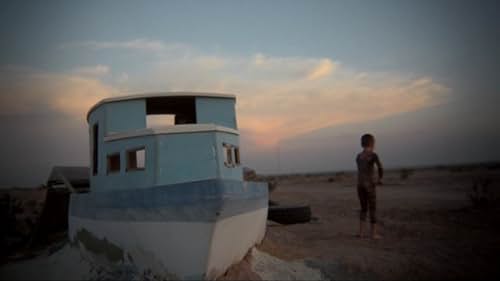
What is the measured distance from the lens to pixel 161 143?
6445 mm

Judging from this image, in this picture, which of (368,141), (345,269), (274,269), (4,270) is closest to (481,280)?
(345,269)

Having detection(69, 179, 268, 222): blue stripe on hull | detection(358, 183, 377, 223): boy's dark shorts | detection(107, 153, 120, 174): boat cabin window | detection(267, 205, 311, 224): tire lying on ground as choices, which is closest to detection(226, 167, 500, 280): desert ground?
detection(267, 205, 311, 224): tire lying on ground

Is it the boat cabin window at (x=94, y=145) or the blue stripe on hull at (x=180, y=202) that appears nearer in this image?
the blue stripe on hull at (x=180, y=202)

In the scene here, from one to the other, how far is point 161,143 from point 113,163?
1587mm

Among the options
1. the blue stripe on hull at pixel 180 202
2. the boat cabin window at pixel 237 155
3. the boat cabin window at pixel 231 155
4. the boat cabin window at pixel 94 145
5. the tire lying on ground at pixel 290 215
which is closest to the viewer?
the blue stripe on hull at pixel 180 202

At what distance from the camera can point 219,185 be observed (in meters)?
5.40

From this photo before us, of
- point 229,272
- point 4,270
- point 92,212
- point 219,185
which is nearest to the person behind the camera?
point 219,185

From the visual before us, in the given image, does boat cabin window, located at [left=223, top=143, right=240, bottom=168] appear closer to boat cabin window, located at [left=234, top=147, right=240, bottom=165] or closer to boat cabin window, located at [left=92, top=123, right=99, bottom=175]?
boat cabin window, located at [left=234, top=147, right=240, bottom=165]

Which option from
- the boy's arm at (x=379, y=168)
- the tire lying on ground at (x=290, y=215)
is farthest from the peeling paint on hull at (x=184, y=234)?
the tire lying on ground at (x=290, y=215)

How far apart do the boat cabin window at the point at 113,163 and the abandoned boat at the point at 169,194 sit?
0.06 feet

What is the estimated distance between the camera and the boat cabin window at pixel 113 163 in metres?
7.20

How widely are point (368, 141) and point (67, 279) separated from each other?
6.55m

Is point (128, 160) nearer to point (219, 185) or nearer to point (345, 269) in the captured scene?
point (219, 185)

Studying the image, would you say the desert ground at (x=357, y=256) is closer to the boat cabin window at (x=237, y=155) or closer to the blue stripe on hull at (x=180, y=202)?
the blue stripe on hull at (x=180, y=202)
